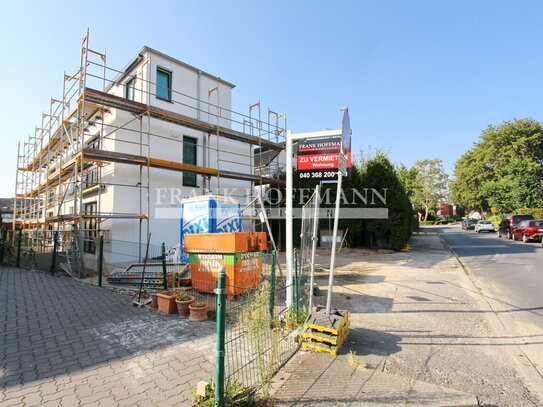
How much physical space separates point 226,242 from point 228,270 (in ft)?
2.08

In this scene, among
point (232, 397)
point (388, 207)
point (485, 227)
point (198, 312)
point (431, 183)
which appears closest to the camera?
point (232, 397)

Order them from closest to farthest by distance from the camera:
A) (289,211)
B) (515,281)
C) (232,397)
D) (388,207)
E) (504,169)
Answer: (232,397), (289,211), (515,281), (388,207), (504,169)

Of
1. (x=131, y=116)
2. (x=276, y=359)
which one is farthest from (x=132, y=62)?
(x=276, y=359)

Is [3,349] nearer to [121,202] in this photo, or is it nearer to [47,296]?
[47,296]

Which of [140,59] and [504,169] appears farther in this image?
[504,169]

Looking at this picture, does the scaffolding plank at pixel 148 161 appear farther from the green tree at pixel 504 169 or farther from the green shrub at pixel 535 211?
the green tree at pixel 504 169

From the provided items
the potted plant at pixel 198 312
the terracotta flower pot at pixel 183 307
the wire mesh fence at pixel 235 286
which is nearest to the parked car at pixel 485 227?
the wire mesh fence at pixel 235 286

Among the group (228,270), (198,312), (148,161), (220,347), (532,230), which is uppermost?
(148,161)

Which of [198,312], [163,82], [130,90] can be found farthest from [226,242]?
[130,90]

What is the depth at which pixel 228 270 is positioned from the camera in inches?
255

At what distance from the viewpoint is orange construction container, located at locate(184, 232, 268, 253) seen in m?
6.45

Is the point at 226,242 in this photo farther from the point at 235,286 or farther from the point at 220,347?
the point at 220,347

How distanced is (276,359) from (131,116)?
10908 mm

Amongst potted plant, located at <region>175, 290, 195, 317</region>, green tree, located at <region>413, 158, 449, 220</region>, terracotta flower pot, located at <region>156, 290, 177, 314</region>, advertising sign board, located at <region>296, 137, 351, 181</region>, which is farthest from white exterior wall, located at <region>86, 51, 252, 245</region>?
green tree, located at <region>413, 158, 449, 220</region>
